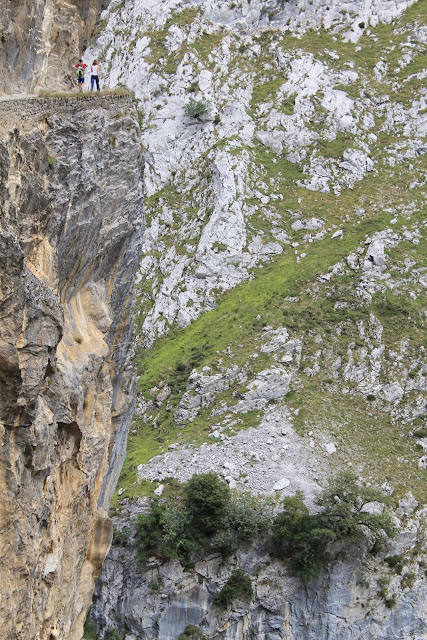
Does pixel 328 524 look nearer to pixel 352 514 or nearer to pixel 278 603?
pixel 352 514

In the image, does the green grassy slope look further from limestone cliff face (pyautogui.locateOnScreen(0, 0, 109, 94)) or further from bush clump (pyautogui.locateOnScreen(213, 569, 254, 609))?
limestone cliff face (pyautogui.locateOnScreen(0, 0, 109, 94))

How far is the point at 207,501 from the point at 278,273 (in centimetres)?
2082

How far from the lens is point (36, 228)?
16984mm

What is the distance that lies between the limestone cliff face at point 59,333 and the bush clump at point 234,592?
40.3 feet

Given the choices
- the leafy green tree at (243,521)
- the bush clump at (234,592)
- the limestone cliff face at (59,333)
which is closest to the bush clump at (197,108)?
the limestone cliff face at (59,333)

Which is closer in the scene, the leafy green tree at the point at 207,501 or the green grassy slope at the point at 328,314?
the leafy green tree at the point at 207,501

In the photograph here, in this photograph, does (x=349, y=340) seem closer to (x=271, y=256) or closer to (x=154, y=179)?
(x=271, y=256)

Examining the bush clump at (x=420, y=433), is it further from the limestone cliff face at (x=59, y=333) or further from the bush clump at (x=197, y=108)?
the bush clump at (x=197, y=108)

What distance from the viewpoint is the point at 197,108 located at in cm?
6159

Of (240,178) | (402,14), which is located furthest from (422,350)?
(402,14)

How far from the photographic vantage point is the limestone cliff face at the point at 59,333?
13477 millimetres

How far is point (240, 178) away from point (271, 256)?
27.8 ft

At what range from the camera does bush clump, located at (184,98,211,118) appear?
61.5 meters

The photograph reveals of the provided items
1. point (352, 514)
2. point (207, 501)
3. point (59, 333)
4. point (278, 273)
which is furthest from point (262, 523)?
point (59, 333)
